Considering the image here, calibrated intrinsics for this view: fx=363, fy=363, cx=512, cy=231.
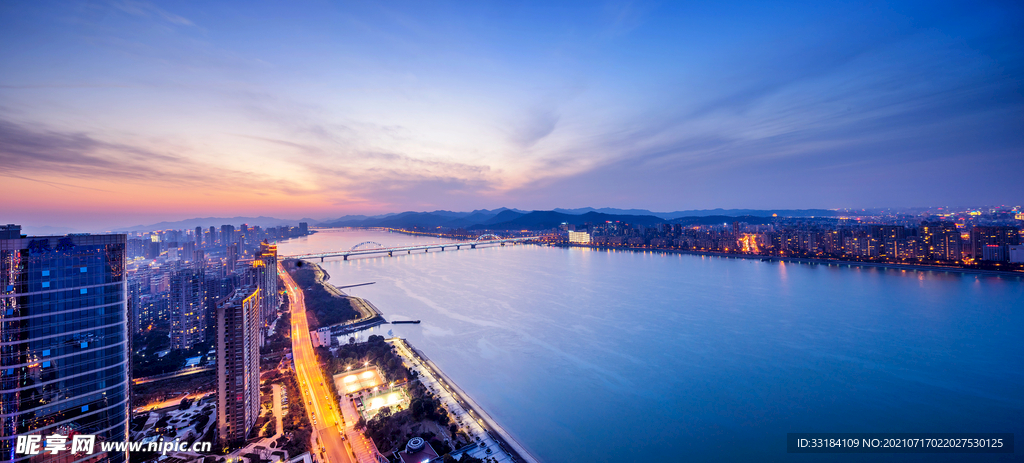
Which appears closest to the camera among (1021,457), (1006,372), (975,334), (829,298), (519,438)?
(1021,457)

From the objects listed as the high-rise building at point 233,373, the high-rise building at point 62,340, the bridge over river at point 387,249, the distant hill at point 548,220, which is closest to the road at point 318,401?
the high-rise building at point 233,373

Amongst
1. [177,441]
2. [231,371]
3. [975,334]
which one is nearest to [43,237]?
[231,371]

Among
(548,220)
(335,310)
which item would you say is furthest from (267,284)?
(548,220)

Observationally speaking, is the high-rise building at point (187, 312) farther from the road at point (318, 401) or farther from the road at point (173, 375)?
the road at point (318, 401)

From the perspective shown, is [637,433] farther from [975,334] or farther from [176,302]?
[176,302]

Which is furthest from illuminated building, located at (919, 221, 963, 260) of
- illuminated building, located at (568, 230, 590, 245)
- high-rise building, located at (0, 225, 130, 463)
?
high-rise building, located at (0, 225, 130, 463)
